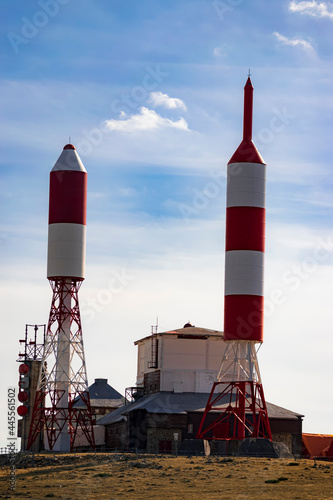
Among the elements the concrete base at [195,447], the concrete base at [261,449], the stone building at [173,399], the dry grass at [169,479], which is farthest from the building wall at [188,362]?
the dry grass at [169,479]

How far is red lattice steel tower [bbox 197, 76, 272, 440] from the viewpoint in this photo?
76375 mm

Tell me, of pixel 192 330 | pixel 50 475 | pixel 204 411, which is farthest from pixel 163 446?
pixel 50 475

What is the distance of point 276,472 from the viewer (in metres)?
64.0

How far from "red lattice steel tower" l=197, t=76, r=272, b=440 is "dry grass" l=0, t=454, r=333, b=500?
A: 25.9 feet

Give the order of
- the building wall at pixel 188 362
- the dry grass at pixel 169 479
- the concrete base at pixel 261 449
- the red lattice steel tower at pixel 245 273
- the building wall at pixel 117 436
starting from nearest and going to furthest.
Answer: the dry grass at pixel 169 479
the concrete base at pixel 261 449
the red lattice steel tower at pixel 245 273
the building wall at pixel 117 436
the building wall at pixel 188 362

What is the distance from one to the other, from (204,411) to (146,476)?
2104 cm

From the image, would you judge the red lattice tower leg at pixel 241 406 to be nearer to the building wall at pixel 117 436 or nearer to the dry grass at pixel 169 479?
the dry grass at pixel 169 479

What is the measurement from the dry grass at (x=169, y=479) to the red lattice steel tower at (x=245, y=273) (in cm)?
791

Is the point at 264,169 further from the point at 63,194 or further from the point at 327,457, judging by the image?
the point at 327,457

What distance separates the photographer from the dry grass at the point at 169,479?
56719mm

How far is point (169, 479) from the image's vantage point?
201 feet

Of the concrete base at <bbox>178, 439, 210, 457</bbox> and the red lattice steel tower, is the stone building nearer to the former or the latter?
the concrete base at <bbox>178, 439, 210, 457</bbox>

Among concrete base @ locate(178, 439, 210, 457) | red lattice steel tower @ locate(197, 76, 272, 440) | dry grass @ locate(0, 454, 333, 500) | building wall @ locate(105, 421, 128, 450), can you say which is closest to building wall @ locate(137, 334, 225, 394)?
building wall @ locate(105, 421, 128, 450)

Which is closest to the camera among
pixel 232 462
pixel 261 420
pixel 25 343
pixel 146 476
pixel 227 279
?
pixel 146 476
